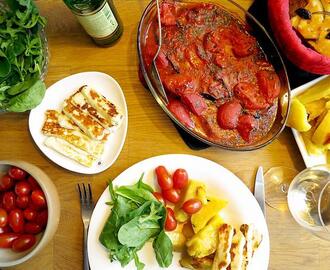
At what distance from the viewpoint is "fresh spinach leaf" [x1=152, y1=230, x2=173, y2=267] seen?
3.35 ft

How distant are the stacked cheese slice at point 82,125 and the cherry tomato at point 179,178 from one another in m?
0.21

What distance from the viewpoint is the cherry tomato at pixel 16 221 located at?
110cm

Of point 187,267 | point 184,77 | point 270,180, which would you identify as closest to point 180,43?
point 184,77

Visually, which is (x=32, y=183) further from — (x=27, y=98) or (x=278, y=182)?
(x=278, y=182)

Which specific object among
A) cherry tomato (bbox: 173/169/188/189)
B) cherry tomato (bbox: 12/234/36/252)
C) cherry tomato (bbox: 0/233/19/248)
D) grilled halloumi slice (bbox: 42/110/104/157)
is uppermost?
grilled halloumi slice (bbox: 42/110/104/157)

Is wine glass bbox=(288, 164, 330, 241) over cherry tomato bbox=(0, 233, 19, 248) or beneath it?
over

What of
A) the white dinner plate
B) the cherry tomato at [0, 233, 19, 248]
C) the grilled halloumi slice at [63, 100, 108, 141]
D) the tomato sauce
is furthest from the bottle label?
the cherry tomato at [0, 233, 19, 248]

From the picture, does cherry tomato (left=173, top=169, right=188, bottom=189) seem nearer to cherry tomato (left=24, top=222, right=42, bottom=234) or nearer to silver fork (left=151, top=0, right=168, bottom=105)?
silver fork (left=151, top=0, right=168, bottom=105)

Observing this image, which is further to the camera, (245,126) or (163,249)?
(245,126)

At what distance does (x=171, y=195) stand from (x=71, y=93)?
1.31ft

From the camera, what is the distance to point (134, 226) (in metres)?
1.02

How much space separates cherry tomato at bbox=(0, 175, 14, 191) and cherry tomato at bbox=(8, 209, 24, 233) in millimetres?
66

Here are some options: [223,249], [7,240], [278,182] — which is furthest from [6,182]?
[278,182]

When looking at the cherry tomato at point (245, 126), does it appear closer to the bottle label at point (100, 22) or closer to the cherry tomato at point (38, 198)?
the bottle label at point (100, 22)
